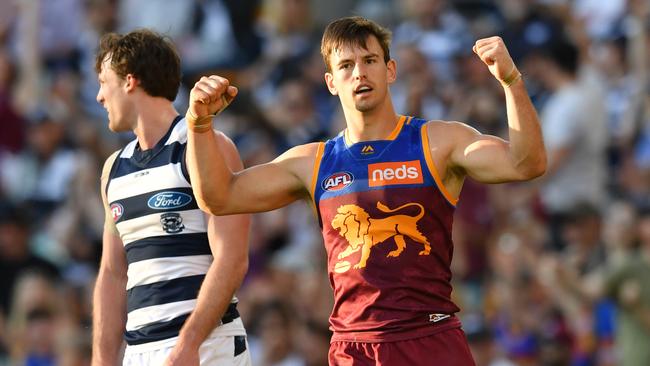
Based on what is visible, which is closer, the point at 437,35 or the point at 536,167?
the point at 536,167

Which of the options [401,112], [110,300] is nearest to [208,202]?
[110,300]

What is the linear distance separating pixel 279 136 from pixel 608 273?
144 inches

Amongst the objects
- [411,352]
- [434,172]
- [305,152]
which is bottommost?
[411,352]

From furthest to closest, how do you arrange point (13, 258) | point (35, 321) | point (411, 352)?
point (13, 258) → point (35, 321) → point (411, 352)

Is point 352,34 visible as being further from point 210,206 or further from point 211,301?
point 211,301

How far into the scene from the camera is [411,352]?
6.07 m

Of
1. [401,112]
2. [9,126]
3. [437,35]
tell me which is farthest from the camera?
[9,126]

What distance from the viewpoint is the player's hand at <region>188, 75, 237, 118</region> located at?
6176 mm

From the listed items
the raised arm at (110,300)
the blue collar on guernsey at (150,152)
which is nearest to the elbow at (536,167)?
the blue collar on guernsey at (150,152)

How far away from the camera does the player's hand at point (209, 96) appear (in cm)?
618

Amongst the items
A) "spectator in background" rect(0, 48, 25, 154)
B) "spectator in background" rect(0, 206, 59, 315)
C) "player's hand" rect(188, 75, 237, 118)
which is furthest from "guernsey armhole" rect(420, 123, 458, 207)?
"spectator in background" rect(0, 48, 25, 154)

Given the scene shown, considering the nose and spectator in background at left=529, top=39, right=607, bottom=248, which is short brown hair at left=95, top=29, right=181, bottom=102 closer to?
the nose

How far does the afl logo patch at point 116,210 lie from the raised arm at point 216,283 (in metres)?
0.48

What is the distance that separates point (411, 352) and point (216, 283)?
95 cm
